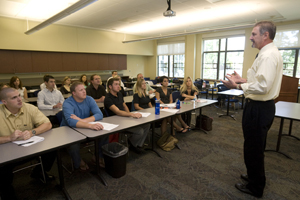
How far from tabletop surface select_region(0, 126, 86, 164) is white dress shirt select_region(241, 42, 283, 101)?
1831mm

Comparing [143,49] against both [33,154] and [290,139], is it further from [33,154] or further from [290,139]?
[33,154]

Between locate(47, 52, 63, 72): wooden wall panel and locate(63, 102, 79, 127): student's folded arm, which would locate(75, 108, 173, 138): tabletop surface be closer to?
locate(63, 102, 79, 127): student's folded arm

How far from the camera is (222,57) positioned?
30.3 feet

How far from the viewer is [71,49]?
26.5ft

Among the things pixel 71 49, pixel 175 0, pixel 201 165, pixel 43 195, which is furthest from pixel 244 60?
pixel 43 195

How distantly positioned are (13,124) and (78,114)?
0.78 meters

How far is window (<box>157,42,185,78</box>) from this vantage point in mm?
10538

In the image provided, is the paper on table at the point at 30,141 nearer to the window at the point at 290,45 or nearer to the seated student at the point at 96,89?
the seated student at the point at 96,89

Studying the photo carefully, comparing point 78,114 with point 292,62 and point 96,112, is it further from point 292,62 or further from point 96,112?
point 292,62

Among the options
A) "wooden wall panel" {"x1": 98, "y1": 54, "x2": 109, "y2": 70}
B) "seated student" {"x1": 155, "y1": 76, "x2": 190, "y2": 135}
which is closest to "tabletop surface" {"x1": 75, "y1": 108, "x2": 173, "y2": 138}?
"seated student" {"x1": 155, "y1": 76, "x2": 190, "y2": 135}

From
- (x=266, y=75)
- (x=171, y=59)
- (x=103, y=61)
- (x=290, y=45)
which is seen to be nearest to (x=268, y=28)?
(x=266, y=75)

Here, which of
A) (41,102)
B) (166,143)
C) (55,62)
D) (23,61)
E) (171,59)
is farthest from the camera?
(171,59)

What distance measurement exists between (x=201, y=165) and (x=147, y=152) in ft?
3.09

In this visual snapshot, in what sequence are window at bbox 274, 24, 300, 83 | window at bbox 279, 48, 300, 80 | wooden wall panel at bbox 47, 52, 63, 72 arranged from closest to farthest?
window at bbox 274, 24, 300, 83 → window at bbox 279, 48, 300, 80 → wooden wall panel at bbox 47, 52, 63, 72
